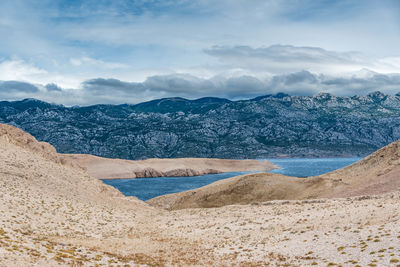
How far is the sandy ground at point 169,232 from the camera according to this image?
23.6 meters

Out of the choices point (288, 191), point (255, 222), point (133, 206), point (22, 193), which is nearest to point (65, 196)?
point (22, 193)

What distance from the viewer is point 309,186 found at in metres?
68.2

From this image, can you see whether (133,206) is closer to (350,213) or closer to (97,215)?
(97,215)

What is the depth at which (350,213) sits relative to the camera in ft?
114

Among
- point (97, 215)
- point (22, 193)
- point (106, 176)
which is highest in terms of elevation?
point (22, 193)

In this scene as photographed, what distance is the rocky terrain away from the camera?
5896 centimetres

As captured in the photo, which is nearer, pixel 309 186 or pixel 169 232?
pixel 169 232

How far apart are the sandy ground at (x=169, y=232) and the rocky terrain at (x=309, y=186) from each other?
12.4 meters

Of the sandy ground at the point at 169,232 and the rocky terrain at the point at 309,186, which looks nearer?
the sandy ground at the point at 169,232

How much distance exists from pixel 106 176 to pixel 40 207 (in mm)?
157555

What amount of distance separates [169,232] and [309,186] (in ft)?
120

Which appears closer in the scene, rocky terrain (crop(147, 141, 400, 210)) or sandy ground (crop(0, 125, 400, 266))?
sandy ground (crop(0, 125, 400, 266))

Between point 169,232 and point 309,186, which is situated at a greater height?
point 309,186

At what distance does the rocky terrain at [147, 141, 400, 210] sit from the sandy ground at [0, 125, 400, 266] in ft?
40.7
